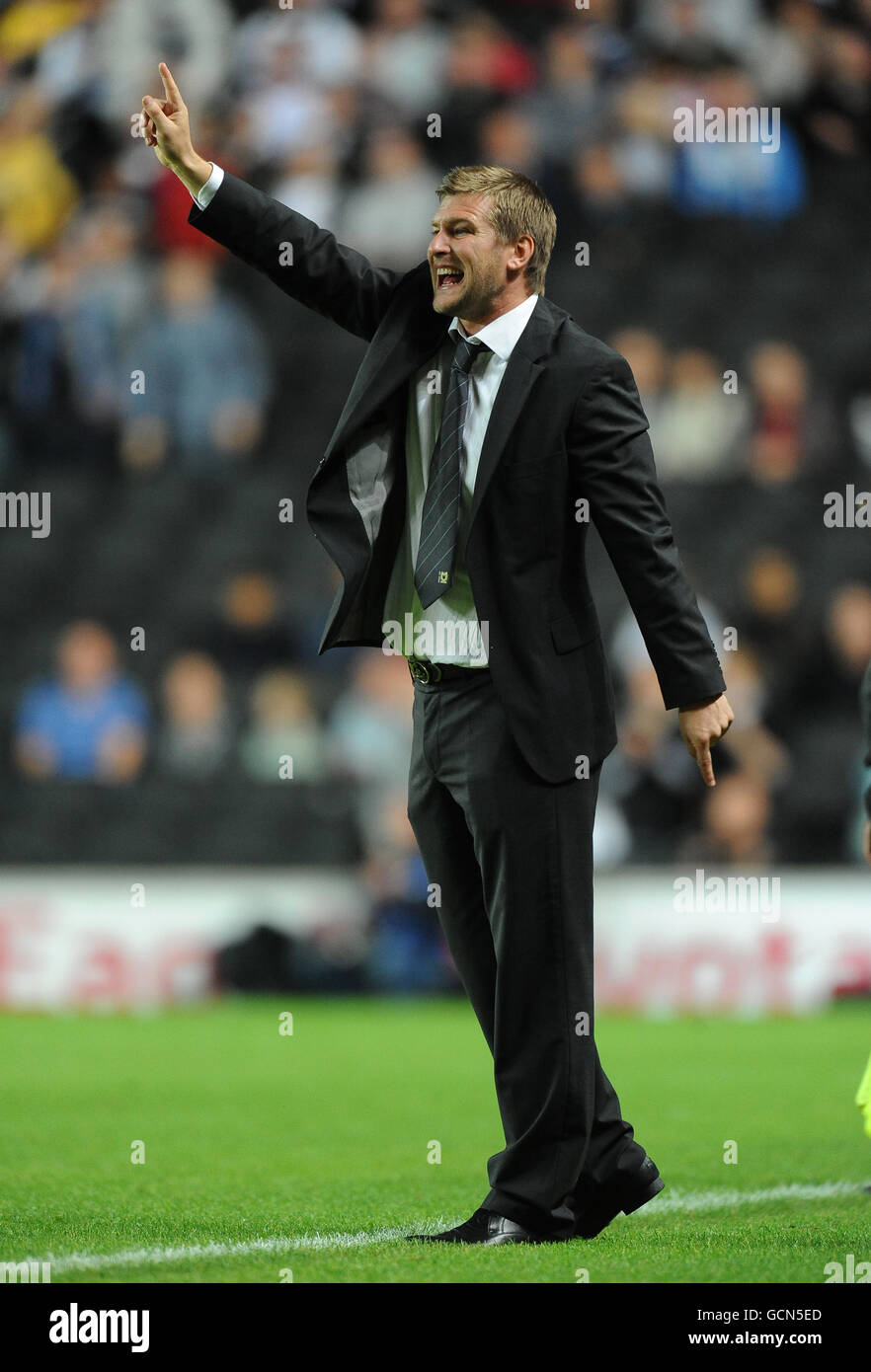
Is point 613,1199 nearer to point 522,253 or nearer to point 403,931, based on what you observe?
point 522,253

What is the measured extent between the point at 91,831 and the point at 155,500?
278 cm

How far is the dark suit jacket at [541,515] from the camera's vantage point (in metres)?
4.02

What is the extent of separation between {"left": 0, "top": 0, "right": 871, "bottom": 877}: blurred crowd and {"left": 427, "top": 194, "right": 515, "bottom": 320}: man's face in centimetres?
593

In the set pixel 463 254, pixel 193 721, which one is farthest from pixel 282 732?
pixel 463 254

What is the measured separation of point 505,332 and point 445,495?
38cm

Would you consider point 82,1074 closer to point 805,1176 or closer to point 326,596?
point 805,1176

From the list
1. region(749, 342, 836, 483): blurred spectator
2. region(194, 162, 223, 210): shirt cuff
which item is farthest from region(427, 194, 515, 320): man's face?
region(749, 342, 836, 483): blurred spectator

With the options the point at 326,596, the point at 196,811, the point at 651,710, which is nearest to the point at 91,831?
the point at 196,811

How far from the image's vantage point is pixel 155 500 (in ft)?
39.5

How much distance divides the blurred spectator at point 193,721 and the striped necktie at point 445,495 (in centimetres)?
648

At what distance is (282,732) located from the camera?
10.7 metres

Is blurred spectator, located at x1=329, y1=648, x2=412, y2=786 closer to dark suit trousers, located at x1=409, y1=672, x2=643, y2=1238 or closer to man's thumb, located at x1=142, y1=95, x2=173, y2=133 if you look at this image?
dark suit trousers, located at x1=409, y1=672, x2=643, y2=1238

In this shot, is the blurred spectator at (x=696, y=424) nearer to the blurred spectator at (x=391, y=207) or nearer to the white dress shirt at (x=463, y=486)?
the blurred spectator at (x=391, y=207)

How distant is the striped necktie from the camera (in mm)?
4094
